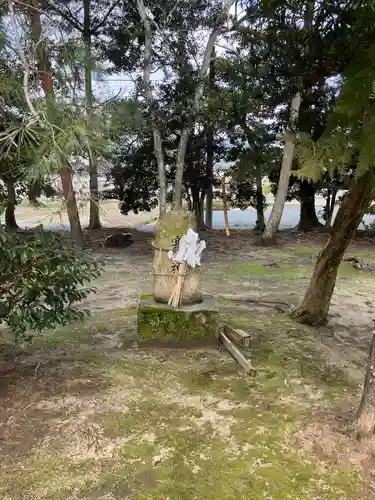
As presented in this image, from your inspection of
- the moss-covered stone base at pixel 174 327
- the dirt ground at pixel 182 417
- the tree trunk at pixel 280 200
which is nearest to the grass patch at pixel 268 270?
the tree trunk at pixel 280 200

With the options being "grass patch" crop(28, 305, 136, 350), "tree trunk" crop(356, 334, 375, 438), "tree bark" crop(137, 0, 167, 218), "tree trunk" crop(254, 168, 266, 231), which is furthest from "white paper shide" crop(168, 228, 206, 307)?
"tree trunk" crop(254, 168, 266, 231)

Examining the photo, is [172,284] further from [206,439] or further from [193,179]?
[193,179]

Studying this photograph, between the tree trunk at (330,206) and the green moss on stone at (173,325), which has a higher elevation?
the tree trunk at (330,206)

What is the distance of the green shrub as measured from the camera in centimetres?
283

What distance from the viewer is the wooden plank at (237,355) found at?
360 centimetres

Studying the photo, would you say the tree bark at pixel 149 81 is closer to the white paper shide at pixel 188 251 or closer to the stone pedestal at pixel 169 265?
the stone pedestal at pixel 169 265

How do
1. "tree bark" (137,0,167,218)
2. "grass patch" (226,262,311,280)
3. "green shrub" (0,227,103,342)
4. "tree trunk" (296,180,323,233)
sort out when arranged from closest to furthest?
"green shrub" (0,227,103,342) → "grass patch" (226,262,311,280) → "tree bark" (137,0,167,218) → "tree trunk" (296,180,323,233)

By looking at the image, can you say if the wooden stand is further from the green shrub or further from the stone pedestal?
the green shrub

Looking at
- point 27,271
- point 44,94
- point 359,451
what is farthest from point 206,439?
point 44,94

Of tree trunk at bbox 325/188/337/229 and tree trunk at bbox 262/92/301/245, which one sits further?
tree trunk at bbox 325/188/337/229

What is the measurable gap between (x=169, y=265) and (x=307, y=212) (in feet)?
33.5

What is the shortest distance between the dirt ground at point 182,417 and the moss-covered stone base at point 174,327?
0.45ft

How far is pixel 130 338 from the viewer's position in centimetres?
448

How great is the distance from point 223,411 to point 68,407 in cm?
112
